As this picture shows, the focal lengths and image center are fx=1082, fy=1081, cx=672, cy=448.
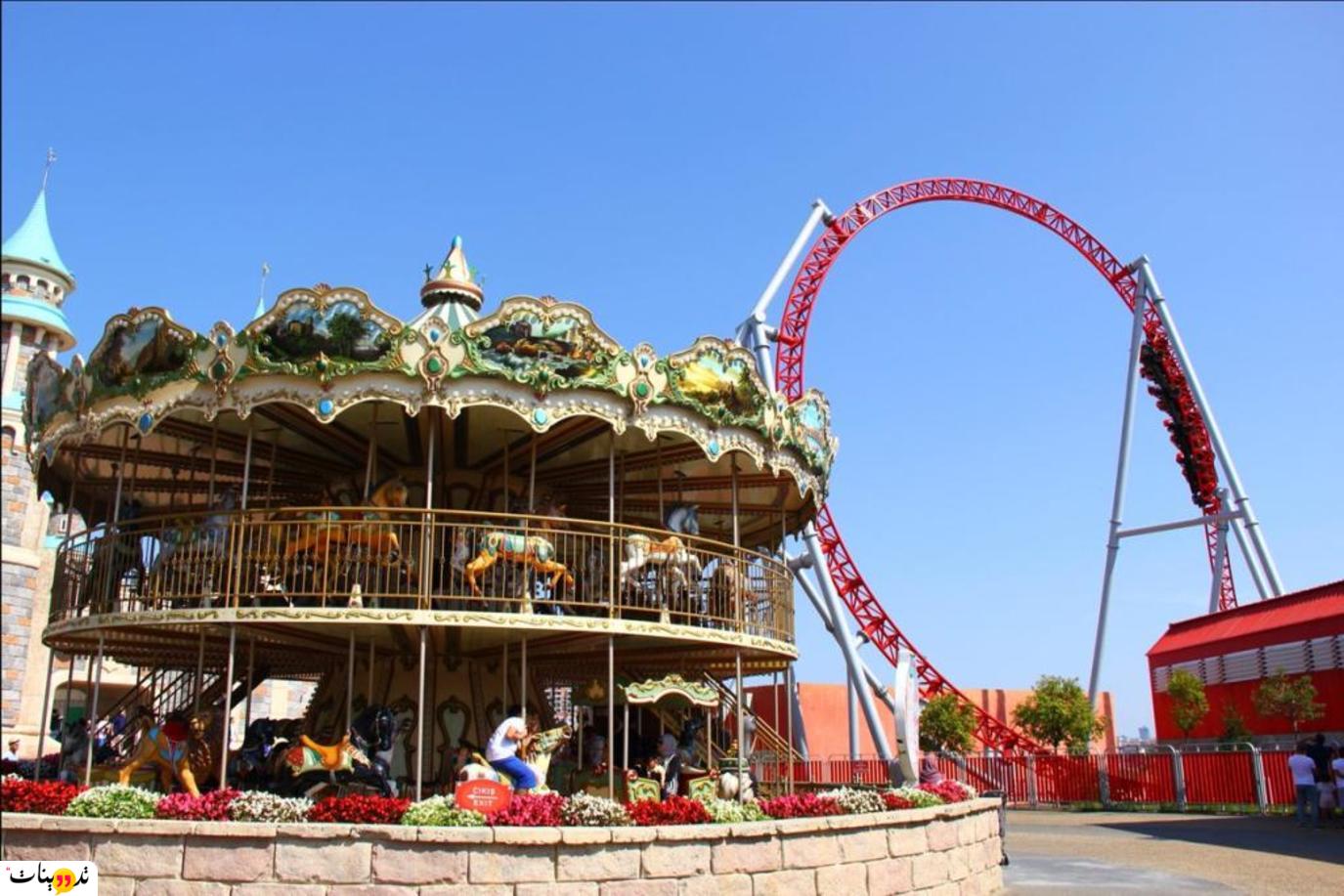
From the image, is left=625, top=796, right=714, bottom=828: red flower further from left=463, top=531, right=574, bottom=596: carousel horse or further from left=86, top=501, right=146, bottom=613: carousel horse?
left=86, top=501, right=146, bottom=613: carousel horse

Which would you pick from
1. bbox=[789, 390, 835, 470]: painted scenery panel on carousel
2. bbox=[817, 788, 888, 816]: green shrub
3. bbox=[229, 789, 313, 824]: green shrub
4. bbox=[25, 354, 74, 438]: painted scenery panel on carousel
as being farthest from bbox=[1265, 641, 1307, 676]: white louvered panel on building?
bbox=[25, 354, 74, 438]: painted scenery panel on carousel

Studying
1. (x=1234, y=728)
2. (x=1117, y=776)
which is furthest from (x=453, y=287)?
(x=1234, y=728)

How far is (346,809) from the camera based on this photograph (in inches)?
386

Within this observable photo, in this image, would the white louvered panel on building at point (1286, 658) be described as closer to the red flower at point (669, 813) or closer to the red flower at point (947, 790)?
the red flower at point (947, 790)

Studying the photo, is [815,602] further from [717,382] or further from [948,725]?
[717,382]

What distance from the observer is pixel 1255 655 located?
91.5ft

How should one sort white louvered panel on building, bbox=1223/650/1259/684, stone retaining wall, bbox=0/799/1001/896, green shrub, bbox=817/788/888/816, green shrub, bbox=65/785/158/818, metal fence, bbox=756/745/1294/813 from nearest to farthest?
stone retaining wall, bbox=0/799/1001/896 < green shrub, bbox=65/785/158/818 < green shrub, bbox=817/788/888/816 < metal fence, bbox=756/745/1294/813 < white louvered panel on building, bbox=1223/650/1259/684

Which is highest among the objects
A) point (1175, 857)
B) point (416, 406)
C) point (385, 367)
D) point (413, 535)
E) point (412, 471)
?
point (385, 367)

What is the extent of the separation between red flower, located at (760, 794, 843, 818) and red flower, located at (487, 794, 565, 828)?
2.27 meters

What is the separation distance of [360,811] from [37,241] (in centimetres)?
4329

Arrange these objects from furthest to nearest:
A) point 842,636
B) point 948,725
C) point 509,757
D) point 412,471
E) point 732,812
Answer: point 948,725 → point 842,636 → point 412,471 → point 509,757 → point 732,812

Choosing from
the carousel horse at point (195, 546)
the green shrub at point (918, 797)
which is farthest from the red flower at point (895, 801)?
the carousel horse at point (195, 546)

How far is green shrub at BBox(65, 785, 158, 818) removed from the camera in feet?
32.9

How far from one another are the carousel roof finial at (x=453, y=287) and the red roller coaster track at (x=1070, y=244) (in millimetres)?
15362
